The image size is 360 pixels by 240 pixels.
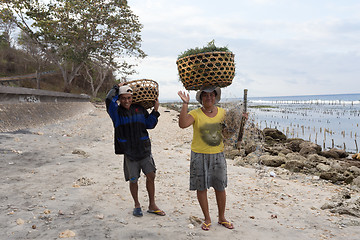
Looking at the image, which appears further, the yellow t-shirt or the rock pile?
the rock pile

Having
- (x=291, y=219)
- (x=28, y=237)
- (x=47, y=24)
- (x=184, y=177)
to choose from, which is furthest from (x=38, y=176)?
(x=47, y=24)

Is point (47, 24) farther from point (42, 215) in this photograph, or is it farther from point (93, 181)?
point (42, 215)

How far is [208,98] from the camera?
3.47 meters

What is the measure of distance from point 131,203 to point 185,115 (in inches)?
80.1

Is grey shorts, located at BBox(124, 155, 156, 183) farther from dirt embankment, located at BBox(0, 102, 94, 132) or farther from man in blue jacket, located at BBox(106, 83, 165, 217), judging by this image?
dirt embankment, located at BBox(0, 102, 94, 132)

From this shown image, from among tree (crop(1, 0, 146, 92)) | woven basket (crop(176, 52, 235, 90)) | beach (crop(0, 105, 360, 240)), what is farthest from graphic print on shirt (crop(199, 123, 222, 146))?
tree (crop(1, 0, 146, 92))

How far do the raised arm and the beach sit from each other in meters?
1.44

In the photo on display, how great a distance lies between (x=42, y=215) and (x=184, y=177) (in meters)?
3.31

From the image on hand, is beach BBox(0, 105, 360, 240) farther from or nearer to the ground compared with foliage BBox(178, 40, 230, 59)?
nearer to the ground

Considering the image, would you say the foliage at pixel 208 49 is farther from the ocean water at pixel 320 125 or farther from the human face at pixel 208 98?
the ocean water at pixel 320 125

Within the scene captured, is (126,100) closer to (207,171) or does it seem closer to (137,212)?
(207,171)

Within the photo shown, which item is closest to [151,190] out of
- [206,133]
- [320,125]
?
[206,133]

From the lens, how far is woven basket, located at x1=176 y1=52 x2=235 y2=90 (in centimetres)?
324

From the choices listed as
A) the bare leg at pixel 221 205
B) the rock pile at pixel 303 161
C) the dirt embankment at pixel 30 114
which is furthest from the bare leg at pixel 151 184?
the dirt embankment at pixel 30 114
